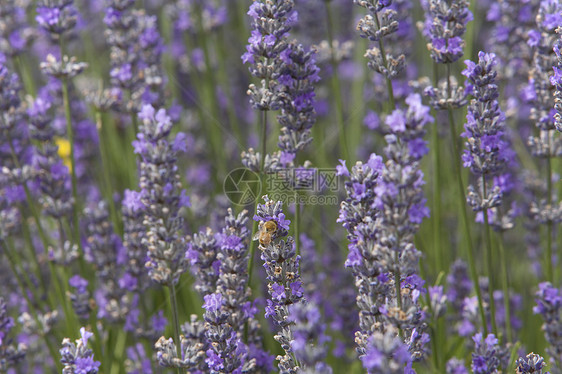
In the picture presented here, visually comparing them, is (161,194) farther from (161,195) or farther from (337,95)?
(337,95)

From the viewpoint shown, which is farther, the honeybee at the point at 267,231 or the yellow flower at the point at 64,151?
the yellow flower at the point at 64,151

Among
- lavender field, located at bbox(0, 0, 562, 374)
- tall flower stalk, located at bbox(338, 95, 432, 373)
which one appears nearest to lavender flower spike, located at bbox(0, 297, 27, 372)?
lavender field, located at bbox(0, 0, 562, 374)

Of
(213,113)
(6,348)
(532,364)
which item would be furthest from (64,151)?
(532,364)

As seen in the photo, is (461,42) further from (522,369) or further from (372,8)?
A: (522,369)

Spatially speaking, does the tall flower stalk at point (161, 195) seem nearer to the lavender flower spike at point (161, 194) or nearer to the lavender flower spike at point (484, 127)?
the lavender flower spike at point (161, 194)

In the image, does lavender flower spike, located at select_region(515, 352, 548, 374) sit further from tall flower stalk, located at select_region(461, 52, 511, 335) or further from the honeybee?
the honeybee

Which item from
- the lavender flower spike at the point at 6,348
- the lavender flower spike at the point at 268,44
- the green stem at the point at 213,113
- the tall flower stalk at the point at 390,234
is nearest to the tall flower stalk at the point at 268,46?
the lavender flower spike at the point at 268,44
